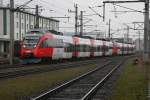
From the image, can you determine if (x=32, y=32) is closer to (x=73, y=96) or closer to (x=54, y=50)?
(x=54, y=50)

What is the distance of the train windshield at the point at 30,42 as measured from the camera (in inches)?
1464

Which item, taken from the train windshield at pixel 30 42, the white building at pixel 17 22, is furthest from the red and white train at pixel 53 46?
the white building at pixel 17 22

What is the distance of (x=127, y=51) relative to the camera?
9850cm

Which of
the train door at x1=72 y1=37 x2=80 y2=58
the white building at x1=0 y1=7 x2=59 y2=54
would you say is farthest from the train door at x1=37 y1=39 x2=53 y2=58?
the white building at x1=0 y1=7 x2=59 y2=54

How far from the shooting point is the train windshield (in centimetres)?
3719

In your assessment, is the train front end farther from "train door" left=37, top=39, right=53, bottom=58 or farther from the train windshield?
"train door" left=37, top=39, right=53, bottom=58

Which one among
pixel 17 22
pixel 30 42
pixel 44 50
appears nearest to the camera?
pixel 30 42

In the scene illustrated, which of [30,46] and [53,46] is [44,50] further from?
[53,46]

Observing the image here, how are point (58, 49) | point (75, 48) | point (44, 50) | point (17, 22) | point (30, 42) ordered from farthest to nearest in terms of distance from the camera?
point (17, 22) < point (75, 48) < point (58, 49) < point (44, 50) < point (30, 42)

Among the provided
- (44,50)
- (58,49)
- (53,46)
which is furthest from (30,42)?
(58,49)

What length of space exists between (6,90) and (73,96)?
2.88 meters

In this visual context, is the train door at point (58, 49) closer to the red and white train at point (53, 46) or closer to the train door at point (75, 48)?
the red and white train at point (53, 46)

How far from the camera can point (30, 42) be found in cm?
3744

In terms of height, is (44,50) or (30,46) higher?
(30,46)
